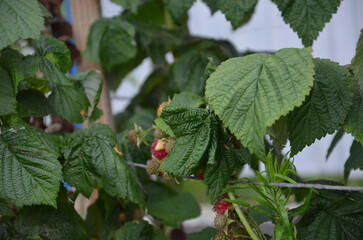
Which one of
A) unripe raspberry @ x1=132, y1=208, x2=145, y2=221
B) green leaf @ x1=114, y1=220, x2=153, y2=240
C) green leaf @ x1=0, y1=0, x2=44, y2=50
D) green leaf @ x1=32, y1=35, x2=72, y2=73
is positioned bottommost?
unripe raspberry @ x1=132, y1=208, x2=145, y2=221

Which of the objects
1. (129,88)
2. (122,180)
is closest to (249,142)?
(122,180)

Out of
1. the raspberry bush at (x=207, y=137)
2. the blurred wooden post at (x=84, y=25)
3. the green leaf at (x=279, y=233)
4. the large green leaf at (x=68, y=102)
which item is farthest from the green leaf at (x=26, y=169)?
the blurred wooden post at (x=84, y=25)

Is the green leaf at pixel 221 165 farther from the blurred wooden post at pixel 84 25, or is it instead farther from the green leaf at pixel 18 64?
the blurred wooden post at pixel 84 25

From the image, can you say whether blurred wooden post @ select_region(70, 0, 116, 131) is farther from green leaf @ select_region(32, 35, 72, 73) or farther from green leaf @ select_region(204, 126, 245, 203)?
green leaf @ select_region(204, 126, 245, 203)

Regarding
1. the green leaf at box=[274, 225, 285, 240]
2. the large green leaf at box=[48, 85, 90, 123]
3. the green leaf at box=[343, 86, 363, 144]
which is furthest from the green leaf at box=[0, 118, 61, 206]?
the green leaf at box=[343, 86, 363, 144]

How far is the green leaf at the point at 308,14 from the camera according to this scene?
0.74m

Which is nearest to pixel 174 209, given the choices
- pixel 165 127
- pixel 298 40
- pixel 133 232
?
pixel 133 232

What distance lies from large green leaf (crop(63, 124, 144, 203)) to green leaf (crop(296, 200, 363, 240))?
0.29 metres

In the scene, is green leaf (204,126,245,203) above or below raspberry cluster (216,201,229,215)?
above

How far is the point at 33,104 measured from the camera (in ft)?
2.51

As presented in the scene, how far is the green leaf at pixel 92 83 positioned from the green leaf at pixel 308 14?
385 millimetres

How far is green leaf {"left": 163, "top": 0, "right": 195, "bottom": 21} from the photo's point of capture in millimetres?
933

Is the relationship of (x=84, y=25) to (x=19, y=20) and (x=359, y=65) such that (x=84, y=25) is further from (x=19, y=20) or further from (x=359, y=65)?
(x=359, y=65)

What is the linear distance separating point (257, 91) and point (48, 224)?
47cm
